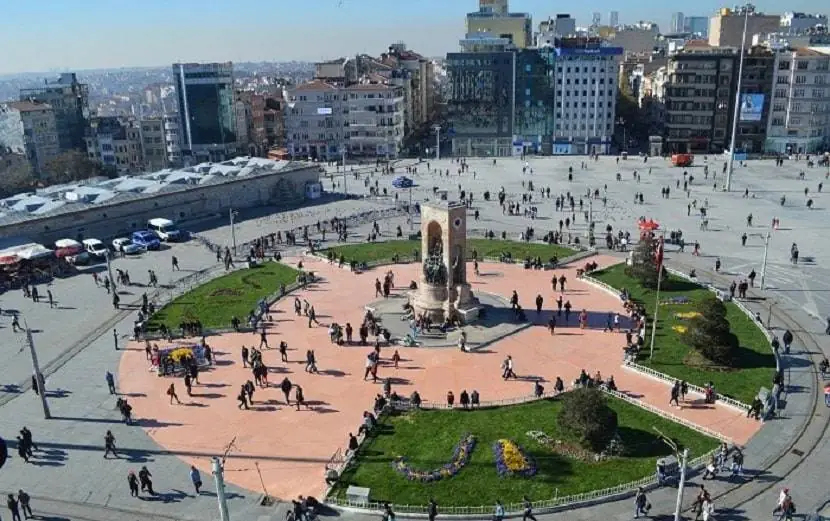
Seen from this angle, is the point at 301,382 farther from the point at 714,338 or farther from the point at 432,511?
the point at 714,338

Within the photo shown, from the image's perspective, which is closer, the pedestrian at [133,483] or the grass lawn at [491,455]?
the grass lawn at [491,455]

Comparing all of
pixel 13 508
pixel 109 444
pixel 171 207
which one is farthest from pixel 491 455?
pixel 171 207

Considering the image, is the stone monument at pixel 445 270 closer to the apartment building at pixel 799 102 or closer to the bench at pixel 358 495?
the bench at pixel 358 495

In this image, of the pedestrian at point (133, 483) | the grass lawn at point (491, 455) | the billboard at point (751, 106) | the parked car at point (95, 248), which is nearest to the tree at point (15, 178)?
the parked car at point (95, 248)

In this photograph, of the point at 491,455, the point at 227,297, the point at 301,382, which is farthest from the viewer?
the point at 227,297

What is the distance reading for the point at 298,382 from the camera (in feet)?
106

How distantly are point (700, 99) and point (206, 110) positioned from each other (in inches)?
2762

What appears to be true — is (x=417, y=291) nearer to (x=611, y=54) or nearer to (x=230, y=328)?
(x=230, y=328)

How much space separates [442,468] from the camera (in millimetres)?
24625

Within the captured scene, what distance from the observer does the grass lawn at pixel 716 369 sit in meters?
30.5

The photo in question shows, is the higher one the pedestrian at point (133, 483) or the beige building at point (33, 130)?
the beige building at point (33, 130)

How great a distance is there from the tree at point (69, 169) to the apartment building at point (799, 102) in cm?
9228

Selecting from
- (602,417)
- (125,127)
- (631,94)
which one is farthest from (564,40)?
(602,417)

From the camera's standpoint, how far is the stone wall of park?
57.4 metres
